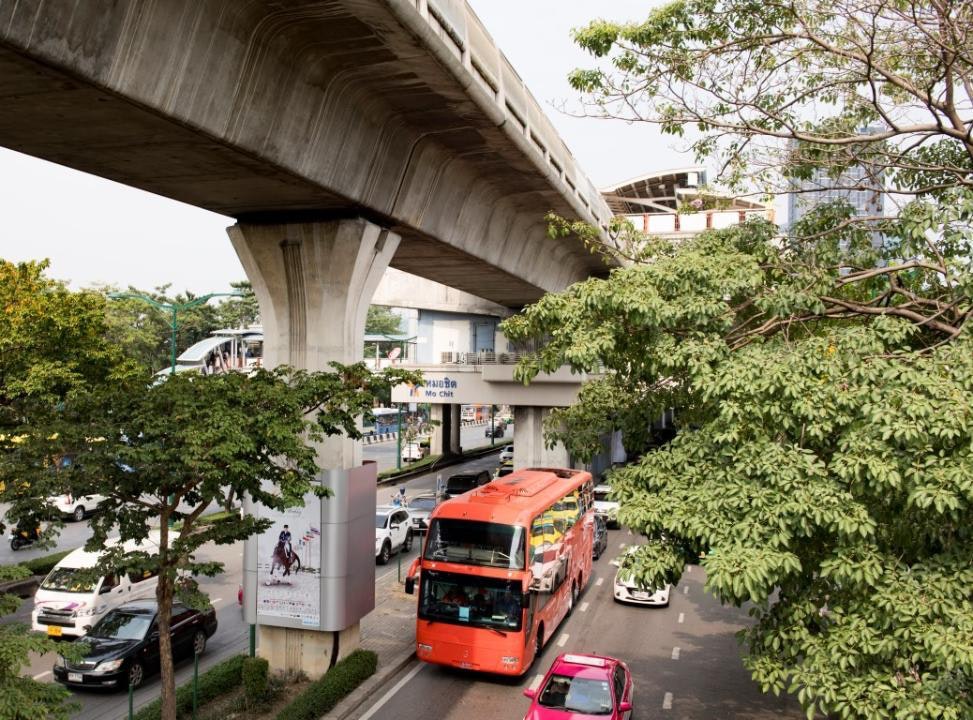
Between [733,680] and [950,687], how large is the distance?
352 inches

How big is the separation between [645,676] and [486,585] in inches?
142

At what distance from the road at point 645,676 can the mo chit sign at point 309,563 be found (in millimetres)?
1929

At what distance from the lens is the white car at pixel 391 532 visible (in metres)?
24.7

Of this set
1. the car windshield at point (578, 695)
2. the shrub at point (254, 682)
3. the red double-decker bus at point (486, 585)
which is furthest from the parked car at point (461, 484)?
the car windshield at point (578, 695)

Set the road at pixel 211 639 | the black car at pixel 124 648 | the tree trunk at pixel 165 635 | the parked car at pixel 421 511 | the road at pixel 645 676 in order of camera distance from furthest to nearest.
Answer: the parked car at pixel 421 511, the black car at pixel 124 648, the road at pixel 211 639, the road at pixel 645 676, the tree trunk at pixel 165 635

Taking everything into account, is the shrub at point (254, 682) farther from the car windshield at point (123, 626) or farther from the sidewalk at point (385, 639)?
the car windshield at point (123, 626)

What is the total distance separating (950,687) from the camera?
279 inches

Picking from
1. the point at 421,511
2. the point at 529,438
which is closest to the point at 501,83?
the point at 421,511

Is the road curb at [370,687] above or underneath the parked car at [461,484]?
underneath

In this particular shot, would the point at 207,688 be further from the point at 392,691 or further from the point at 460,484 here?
the point at 460,484

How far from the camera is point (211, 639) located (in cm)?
1819

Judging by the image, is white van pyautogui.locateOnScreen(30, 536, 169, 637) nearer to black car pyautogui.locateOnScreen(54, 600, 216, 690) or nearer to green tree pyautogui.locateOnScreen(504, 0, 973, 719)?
black car pyautogui.locateOnScreen(54, 600, 216, 690)

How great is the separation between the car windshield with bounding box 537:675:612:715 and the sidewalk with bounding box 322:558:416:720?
3518 mm

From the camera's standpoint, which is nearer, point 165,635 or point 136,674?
point 165,635
